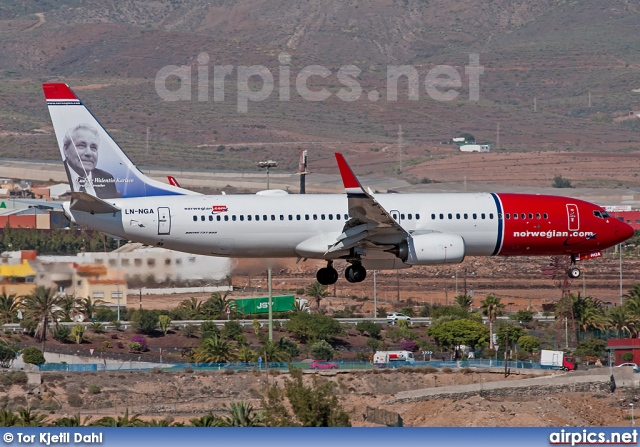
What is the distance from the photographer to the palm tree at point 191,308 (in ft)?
423

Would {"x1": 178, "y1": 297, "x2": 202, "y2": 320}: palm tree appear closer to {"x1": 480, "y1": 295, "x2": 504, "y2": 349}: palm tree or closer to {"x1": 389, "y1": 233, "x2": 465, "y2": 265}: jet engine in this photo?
{"x1": 480, "y1": 295, "x2": 504, "y2": 349}: palm tree

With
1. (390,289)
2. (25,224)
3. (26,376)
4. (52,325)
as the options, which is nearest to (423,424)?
(26,376)

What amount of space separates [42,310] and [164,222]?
48915 millimetres

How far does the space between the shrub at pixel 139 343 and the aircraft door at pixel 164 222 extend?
160 feet

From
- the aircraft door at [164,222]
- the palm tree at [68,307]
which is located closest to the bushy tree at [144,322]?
the palm tree at [68,307]

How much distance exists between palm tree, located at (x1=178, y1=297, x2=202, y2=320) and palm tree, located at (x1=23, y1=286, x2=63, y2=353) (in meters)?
16.9

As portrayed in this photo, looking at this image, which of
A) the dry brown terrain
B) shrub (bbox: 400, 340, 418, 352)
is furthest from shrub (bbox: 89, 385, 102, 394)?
shrub (bbox: 400, 340, 418, 352)

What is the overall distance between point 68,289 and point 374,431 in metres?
42.2

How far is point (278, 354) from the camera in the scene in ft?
354

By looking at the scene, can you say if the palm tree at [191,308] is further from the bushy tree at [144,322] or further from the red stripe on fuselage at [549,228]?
the red stripe on fuselage at [549,228]

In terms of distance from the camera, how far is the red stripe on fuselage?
68.0 metres

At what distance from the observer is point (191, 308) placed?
428ft

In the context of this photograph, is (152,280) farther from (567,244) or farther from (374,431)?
(374,431)

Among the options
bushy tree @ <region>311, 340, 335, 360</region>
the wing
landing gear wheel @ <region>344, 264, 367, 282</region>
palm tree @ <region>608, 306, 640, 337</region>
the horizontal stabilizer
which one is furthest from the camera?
palm tree @ <region>608, 306, 640, 337</region>
